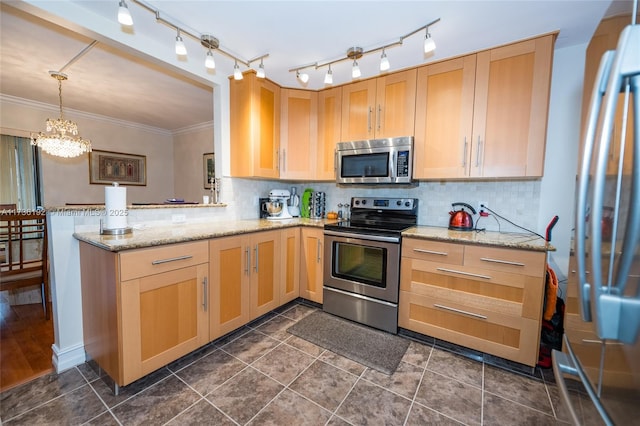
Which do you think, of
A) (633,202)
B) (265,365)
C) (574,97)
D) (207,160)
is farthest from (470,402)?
(207,160)

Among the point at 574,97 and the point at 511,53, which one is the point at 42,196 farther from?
the point at 574,97

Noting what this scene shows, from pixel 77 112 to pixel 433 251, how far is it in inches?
217

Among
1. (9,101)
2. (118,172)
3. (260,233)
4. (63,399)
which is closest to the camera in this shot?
(63,399)

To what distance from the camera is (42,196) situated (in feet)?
12.9

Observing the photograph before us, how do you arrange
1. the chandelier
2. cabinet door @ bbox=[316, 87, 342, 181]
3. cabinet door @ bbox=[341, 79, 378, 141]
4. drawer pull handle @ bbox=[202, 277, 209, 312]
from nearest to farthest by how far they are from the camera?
drawer pull handle @ bbox=[202, 277, 209, 312] → cabinet door @ bbox=[341, 79, 378, 141] → cabinet door @ bbox=[316, 87, 342, 181] → the chandelier

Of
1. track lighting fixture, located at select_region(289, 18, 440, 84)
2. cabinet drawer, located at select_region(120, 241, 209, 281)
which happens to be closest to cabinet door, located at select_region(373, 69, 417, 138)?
track lighting fixture, located at select_region(289, 18, 440, 84)

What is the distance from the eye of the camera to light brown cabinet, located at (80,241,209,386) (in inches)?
56.7

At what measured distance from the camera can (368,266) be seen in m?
2.29

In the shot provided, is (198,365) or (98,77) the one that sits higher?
(98,77)

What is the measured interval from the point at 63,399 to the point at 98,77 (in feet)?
10.1

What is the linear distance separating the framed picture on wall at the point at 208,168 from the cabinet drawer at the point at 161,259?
11.5 feet

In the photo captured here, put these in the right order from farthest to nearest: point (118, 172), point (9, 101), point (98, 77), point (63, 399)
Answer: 1. point (118, 172)
2. point (9, 101)
3. point (98, 77)
4. point (63, 399)

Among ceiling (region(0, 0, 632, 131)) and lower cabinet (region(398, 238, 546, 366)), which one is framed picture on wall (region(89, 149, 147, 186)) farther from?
Result: lower cabinet (region(398, 238, 546, 366))

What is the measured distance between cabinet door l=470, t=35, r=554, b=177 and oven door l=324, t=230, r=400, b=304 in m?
0.96
